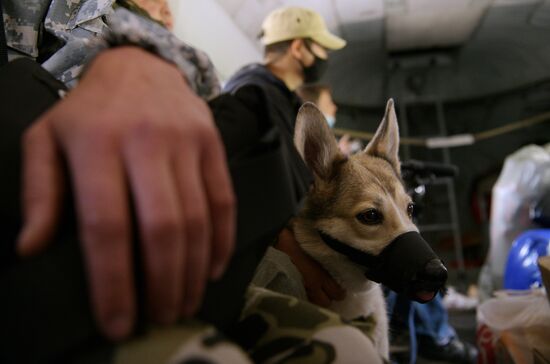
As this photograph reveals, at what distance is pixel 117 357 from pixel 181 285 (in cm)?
6

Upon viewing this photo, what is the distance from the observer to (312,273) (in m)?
0.86

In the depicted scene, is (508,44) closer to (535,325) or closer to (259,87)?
(535,325)

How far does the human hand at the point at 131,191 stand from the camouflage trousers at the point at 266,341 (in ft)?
0.06

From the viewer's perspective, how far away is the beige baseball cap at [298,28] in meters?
1.68

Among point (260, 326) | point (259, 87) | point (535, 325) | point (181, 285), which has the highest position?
point (259, 87)

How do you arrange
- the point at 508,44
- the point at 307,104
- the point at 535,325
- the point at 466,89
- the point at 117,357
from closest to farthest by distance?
the point at 117,357
the point at 307,104
the point at 535,325
the point at 508,44
the point at 466,89

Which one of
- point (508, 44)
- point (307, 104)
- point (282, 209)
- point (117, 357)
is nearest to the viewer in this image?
point (117, 357)

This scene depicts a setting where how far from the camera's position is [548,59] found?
4273 millimetres

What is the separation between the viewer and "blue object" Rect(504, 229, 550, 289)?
5.17 feet

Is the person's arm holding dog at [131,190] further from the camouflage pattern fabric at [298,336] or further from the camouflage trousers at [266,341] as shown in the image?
the camouflage pattern fabric at [298,336]

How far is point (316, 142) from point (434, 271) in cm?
36

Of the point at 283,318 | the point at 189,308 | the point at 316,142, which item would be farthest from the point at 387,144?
the point at 189,308

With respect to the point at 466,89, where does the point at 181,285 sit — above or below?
above

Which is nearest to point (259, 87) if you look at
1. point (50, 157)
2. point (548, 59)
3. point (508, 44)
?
point (50, 157)
